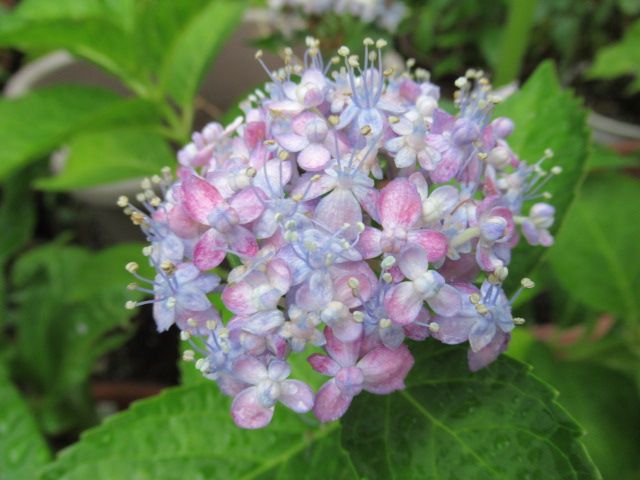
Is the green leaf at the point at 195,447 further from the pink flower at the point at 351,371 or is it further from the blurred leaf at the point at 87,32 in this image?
the blurred leaf at the point at 87,32

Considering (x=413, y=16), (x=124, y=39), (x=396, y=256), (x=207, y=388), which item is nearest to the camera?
(x=396, y=256)

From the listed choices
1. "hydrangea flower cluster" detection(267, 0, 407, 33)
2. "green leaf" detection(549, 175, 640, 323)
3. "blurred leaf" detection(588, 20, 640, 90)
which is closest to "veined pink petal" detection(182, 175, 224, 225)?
"green leaf" detection(549, 175, 640, 323)

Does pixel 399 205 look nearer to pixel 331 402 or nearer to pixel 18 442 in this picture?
pixel 331 402

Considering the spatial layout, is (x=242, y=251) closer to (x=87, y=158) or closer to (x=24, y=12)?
(x=87, y=158)

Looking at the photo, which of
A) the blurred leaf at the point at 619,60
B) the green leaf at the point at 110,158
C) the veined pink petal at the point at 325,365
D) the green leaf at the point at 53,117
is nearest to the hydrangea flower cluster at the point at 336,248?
the veined pink petal at the point at 325,365

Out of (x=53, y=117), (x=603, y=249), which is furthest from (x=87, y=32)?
(x=603, y=249)

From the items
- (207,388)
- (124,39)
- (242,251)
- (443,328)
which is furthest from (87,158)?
(443,328)
